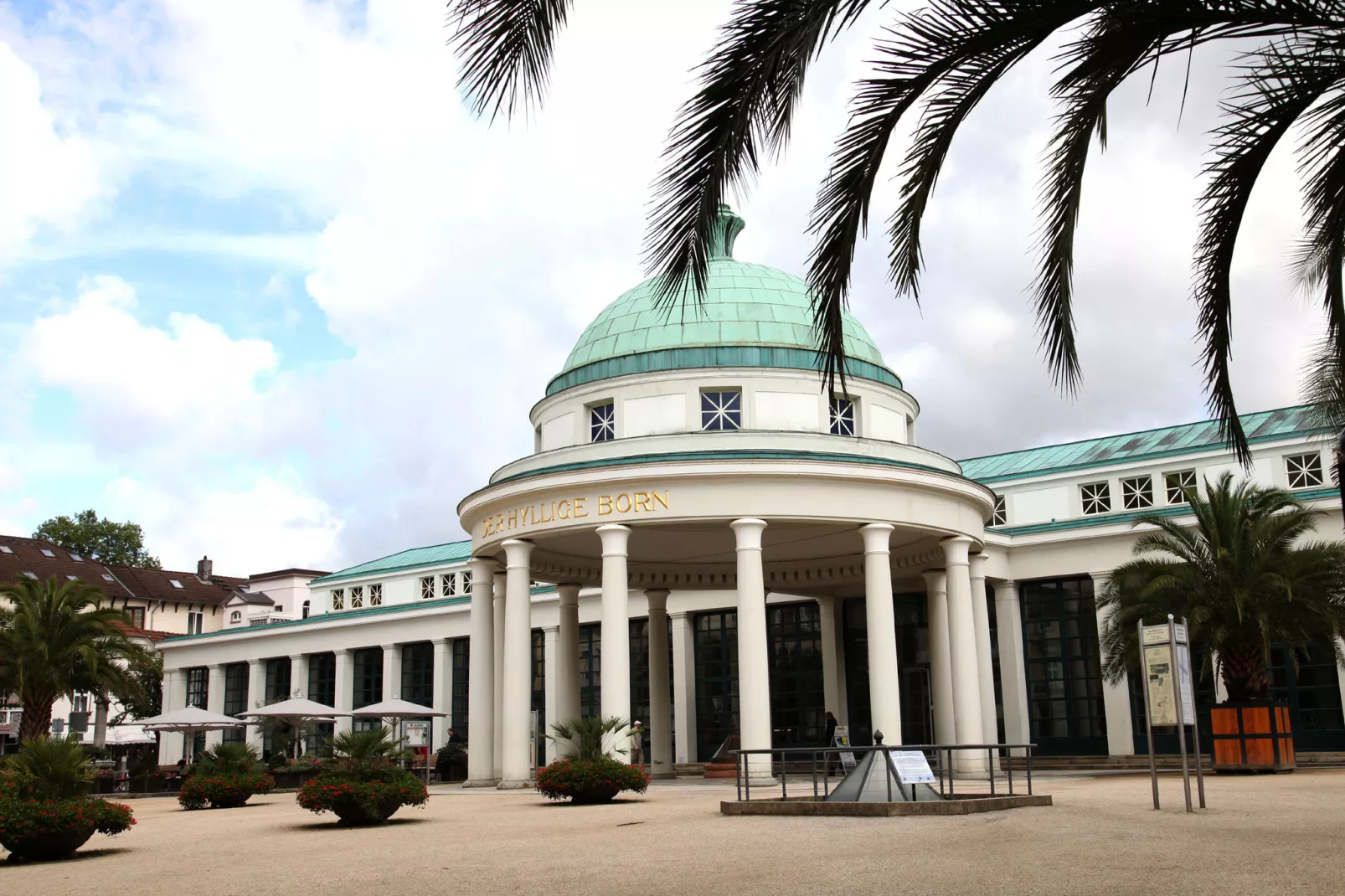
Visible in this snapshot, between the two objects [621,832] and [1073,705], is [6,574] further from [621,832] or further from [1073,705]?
[621,832]

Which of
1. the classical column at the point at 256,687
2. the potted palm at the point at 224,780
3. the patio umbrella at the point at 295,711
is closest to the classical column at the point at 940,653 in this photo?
the potted palm at the point at 224,780

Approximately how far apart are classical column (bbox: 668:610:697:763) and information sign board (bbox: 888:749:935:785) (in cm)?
2741

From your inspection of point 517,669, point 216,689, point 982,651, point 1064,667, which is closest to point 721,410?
point 517,669

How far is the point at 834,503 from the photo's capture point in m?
31.3

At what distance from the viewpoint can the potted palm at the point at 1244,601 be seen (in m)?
30.0

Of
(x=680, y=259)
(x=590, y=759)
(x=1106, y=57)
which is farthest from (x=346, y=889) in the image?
(x=590, y=759)

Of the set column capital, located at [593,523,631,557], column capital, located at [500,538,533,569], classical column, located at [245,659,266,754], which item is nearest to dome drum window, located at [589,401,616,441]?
column capital, located at [500,538,533,569]

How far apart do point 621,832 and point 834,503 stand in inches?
554

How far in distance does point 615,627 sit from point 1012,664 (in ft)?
56.1

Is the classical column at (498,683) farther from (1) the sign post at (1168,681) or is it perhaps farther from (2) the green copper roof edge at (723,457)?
(1) the sign post at (1168,681)

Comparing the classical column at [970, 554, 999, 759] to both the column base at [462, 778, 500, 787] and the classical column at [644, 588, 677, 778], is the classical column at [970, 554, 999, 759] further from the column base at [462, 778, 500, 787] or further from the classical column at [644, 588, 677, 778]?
the column base at [462, 778, 500, 787]

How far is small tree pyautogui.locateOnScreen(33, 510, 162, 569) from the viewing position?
93125mm

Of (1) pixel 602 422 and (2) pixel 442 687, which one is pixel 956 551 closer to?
(1) pixel 602 422

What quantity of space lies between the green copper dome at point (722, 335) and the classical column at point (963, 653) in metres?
5.64
